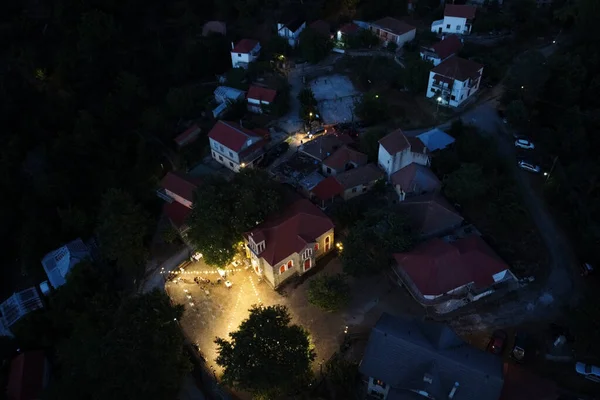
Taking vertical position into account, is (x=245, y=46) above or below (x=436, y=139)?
above

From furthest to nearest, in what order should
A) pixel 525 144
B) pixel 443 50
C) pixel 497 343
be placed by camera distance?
pixel 443 50 < pixel 525 144 < pixel 497 343

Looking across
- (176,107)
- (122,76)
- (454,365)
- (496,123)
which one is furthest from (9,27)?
(454,365)

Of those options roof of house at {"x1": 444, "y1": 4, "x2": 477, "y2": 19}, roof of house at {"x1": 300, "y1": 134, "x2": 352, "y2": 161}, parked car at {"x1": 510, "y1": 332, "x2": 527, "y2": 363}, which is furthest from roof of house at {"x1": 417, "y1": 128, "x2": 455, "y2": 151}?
roof of house at {"x1": 444, "y1": 4, "x2": 477, "y2": 19}

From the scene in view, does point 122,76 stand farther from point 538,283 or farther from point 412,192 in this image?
point 538,283

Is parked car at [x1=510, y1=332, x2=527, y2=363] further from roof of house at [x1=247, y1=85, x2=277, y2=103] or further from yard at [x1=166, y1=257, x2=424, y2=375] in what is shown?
roof of house at [x1=247, y1=85, x2=277, y2=103]

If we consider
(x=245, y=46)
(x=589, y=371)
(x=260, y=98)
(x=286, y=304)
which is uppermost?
(x=245, y=46)

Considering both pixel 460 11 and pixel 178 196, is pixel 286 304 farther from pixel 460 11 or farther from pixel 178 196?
pixel 460 11

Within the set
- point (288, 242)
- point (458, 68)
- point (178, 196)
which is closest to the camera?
point (288, 242)

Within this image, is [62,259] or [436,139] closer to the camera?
[62,259]

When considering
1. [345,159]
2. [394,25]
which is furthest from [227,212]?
[394,25]
